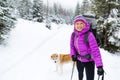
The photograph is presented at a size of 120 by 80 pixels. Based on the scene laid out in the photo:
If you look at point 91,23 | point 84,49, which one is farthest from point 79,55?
point 91,23

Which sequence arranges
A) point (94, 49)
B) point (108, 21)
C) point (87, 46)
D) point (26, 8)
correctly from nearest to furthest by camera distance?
1. point (94, 49)
2. point (87, 46)
3. point (108, 21)
4. point (26, 8)

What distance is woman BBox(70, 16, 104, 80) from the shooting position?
12.1 ft

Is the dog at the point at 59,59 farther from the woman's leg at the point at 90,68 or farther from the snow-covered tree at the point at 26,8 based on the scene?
the snow-covered tree at the point at 26,8

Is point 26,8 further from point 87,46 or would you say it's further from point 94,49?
point 94,49

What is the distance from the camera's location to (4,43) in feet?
36.0

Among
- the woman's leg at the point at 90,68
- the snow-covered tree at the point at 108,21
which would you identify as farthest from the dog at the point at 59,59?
the snow-covered tree at the point at 108,21

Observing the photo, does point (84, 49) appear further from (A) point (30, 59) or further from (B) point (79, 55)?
(A) point (30, 59)

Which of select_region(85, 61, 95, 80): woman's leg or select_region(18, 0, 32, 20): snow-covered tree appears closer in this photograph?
select_region(85, 61, 95, 80): woman's leg

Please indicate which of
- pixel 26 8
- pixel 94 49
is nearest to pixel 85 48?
pixel 94 49

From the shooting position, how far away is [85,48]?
3855 millimetres

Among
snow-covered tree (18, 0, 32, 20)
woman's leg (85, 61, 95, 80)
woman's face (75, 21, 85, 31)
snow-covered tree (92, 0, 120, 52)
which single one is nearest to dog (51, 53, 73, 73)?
woman's leg (85, 61, 95, 80)

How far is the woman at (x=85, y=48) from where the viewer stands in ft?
12.1

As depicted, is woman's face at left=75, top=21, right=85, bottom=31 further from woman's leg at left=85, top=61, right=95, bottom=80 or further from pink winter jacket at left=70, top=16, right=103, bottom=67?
woman's leg at left=85, top=61, right=95, bottom=80

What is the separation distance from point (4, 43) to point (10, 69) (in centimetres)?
402
